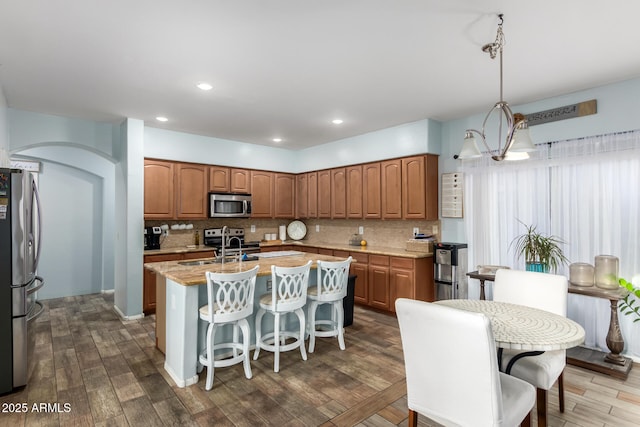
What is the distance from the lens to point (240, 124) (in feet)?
15.7

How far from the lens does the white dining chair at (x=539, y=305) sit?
2045 millimetres

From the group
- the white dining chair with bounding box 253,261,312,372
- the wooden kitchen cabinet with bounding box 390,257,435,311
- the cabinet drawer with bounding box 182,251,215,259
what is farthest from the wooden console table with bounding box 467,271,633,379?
the cabinet drawer with bounding box 182,251,215,259

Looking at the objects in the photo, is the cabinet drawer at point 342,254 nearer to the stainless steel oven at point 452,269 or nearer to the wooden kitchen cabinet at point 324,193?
the wooden kitchen cabinet at point 324,193

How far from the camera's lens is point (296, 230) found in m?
6.77

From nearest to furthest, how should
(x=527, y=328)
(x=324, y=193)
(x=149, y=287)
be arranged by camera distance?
(x=527, y=328) < (x=149, y=287) < (x=324, y=193)

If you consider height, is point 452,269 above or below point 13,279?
below

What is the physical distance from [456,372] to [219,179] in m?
4.82

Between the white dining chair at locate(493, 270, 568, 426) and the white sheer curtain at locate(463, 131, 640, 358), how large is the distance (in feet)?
4.23

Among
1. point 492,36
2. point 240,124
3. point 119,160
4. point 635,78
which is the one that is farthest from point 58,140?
point 635,78

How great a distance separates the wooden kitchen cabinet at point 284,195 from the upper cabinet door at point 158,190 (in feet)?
6.28

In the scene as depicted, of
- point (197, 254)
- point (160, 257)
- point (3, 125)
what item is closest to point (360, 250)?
point (197, 254)

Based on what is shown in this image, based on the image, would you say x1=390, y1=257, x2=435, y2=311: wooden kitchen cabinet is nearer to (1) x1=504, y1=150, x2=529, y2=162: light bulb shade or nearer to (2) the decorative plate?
(1) x1=504, y1=150, x2=529, y2=162: light bulb shade

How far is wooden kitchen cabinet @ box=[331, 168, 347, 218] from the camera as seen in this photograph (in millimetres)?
5723

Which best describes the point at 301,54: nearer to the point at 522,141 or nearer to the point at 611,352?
the point at 522,141
